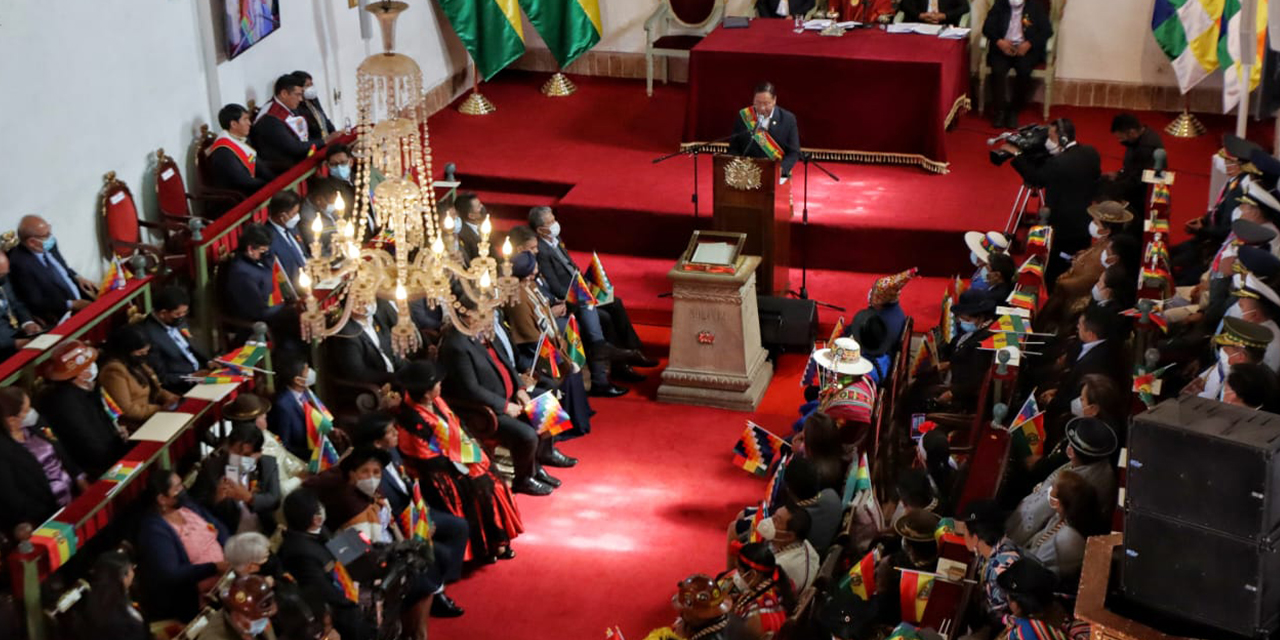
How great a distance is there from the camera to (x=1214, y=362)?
6.27 m

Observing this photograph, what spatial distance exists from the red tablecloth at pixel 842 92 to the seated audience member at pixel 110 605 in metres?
6.61

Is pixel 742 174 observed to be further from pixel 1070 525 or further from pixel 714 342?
pixel 1070 525

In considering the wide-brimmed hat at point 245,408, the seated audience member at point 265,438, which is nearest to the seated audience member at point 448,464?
the seated audience member at point 265,438

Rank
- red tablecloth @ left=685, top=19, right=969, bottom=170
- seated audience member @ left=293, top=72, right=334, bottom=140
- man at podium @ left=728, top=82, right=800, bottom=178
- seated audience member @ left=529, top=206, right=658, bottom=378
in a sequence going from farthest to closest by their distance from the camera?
red tablecloth @ left=685, top=19, right=969, bottom=170, seated audience member @ left=293, top=72, right=334, bottom=140, man at podium @ left=728, top=82, right=800, bottom=178, seated audience member @ left=529, top=206, right=658, bottom=378

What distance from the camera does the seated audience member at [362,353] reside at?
750 cm

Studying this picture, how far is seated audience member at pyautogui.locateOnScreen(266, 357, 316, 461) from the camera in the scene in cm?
677

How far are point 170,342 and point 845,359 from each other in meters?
3.14

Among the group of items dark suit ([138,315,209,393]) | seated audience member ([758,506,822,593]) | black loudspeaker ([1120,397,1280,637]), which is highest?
black loudspeaker ([1120,397,1280,637])

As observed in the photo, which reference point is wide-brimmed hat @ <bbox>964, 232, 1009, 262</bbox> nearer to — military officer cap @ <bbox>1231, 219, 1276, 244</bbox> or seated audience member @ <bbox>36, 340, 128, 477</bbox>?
military officer cap @ <bbox>1231, 219, 1276, 244</bbox>

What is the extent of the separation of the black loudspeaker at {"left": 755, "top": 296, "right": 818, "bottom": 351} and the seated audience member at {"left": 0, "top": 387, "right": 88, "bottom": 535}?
13.6 feet

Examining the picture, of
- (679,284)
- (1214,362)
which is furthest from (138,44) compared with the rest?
(1214,362)

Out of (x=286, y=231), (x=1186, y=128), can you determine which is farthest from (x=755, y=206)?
(x=1186, y=128)

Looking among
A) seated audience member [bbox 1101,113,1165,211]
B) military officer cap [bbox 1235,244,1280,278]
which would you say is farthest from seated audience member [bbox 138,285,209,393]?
seated audience member [bbox 1101,113,1165,211]

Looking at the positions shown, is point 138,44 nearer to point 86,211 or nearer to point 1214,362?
point 86,211
